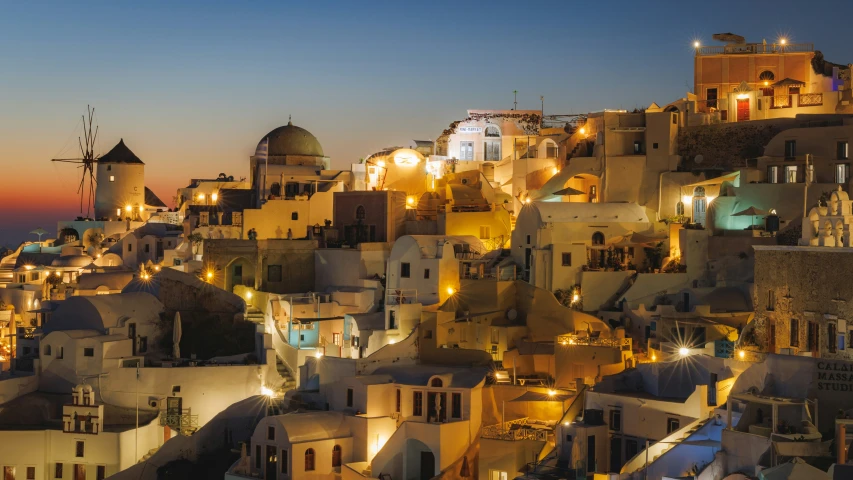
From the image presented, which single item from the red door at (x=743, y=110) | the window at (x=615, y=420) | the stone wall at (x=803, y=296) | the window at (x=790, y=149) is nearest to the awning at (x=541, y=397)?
the window at (x=615, y=420)

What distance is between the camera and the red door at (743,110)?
43969 millimetres

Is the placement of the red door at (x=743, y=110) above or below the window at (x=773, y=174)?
above

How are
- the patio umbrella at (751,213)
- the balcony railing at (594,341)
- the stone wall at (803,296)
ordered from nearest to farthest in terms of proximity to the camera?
the stone wall at (803,296), the balcony railing at (594,341), the patio umbrella at (751,213)

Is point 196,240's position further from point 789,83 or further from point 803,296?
point 803,296

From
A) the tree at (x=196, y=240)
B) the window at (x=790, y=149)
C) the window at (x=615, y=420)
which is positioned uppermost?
the window at (x=790, y=149)

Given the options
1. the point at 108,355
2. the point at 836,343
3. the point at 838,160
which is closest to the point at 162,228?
the point at 108,355

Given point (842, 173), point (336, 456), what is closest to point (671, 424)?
point (336, 456)

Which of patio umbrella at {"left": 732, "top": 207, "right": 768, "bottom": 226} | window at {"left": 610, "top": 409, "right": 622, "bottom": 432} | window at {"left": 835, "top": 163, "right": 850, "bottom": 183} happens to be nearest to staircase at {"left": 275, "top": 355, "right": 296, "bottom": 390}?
window at {"left": 610, "top": 409, "right": 622, "bottom": 432}

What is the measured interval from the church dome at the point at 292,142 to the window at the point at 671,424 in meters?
28.1

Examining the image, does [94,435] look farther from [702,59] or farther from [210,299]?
[702,59]

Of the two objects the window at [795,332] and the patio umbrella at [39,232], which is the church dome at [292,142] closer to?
the patio umbrella at [39,232]

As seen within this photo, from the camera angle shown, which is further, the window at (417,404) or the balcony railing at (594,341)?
the balcony railing at (594,341)

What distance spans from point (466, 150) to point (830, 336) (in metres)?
27.0

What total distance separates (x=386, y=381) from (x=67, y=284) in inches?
770
